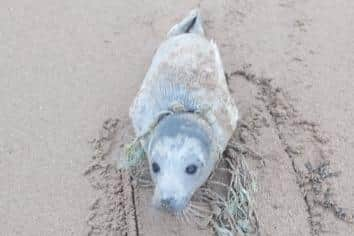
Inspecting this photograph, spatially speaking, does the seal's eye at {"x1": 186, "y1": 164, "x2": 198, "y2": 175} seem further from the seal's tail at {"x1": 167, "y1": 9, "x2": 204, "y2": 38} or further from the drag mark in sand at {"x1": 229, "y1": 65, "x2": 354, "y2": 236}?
the seal's tail at {"x1": 167, "y1": 9, "x2": 204, "y2": 38}

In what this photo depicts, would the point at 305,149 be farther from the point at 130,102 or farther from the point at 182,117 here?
the point at 130,102

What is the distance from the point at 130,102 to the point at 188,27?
1.97ft

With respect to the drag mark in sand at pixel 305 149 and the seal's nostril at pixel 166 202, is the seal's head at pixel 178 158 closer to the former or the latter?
the seal's nostril at pixel 166 202

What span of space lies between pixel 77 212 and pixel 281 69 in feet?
5.14

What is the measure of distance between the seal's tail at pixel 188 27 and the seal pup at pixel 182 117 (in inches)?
3.5

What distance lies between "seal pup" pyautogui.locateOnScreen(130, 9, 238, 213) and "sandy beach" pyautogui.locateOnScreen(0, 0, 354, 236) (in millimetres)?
258

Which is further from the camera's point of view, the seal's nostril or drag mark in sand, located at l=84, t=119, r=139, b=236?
drag mark in sand, located at l=84, t=119, r=139, b=236

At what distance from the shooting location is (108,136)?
3553 mm

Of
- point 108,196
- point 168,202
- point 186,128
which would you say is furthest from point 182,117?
point 108,196

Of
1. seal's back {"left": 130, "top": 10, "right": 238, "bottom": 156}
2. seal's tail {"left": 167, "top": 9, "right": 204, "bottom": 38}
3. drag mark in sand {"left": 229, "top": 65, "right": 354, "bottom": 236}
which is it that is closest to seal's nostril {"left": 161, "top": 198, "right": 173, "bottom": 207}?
seal's back {"left": 130, "top": 10, "right": 238, "bottom": 156}

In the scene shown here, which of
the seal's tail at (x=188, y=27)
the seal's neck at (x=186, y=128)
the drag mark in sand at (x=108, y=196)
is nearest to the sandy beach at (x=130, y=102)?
the drag mark in sand at (x=108, y=196)

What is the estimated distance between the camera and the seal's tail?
154 inches

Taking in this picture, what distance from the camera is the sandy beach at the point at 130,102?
10.6 feet

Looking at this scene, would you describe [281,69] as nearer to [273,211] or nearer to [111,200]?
[273,211]
